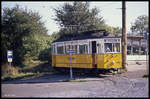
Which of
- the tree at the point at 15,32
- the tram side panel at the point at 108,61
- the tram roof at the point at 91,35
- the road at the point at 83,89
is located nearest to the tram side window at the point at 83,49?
the tram roof at the point at 91,35

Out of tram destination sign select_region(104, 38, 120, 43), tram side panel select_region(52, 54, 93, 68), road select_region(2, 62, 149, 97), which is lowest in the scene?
road select_region(2, 62, 149, 97)

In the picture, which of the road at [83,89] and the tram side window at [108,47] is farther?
the tram side window at [108,47]

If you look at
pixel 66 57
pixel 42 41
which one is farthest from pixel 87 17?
pixel 66 57

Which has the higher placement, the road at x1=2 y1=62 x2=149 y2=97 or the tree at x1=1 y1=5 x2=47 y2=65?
the tree at x1=1 y1=5 x2=47 y2=65

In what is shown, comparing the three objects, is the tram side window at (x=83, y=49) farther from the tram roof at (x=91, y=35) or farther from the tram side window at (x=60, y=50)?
the tram side window at (x=60, y=50)

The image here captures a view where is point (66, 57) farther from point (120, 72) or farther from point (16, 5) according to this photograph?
point (16, 5)

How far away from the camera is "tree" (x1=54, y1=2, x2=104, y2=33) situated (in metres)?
42.1

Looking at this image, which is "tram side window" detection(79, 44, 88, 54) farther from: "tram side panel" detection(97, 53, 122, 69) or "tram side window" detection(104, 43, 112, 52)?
"tram side window" detection(104, 43, 112, 52)

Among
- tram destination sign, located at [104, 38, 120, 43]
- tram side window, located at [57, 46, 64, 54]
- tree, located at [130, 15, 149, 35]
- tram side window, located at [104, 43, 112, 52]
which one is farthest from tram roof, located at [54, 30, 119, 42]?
tree, located at [130, 15, 149, 35]

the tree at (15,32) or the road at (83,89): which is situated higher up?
the tree at (15,32)

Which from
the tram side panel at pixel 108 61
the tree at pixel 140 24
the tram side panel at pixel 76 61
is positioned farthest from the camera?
the tree at pixel 140 24

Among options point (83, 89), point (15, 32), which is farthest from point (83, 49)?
point (15, 32)

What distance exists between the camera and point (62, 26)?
4294cm

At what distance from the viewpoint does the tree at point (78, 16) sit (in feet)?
138
